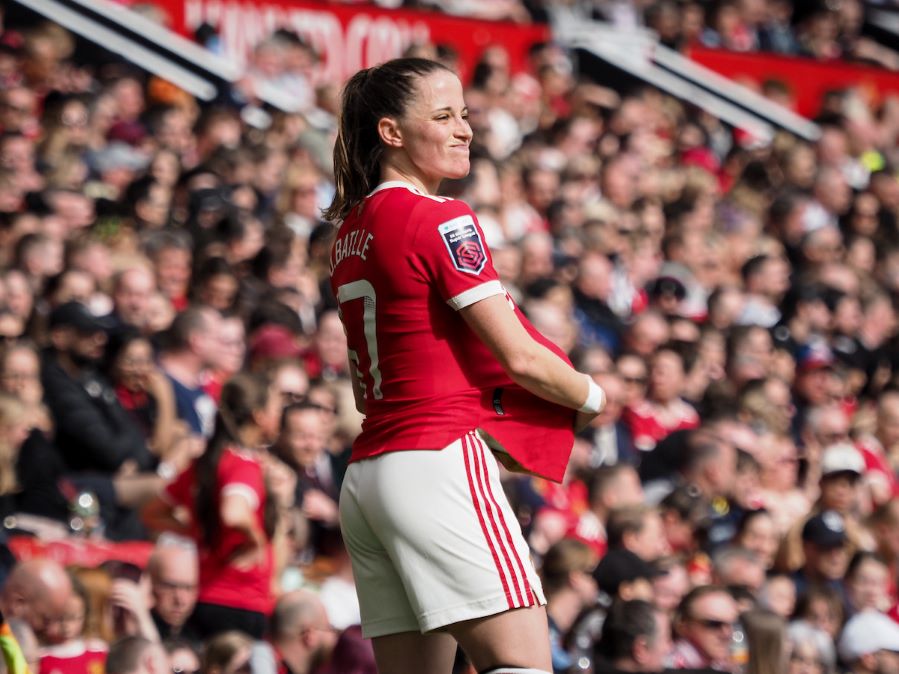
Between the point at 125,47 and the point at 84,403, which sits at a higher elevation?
the point at 125,47

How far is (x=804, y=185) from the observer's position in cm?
1420

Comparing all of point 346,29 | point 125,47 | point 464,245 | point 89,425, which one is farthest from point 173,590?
point 346,29

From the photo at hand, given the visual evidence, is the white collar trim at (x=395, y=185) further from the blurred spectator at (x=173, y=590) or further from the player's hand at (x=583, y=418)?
the blurred spectator at (x=173, y=590)

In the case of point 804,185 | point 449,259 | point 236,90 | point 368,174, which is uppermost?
point 236,90

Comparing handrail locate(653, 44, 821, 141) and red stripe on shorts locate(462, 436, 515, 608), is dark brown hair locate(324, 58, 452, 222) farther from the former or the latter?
handrail locate(653, 44, 821, 141)

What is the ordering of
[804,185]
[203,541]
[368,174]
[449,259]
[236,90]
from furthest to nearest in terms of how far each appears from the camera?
1. [804,185]
2. [236,90]
3. [203,541]
4. [368,174]
5. [449,259]

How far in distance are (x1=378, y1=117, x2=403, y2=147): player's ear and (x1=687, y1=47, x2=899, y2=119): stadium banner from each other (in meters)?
13.2

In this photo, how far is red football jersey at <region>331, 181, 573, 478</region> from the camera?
11.8 ft

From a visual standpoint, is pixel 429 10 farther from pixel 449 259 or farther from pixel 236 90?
pixel 449 259

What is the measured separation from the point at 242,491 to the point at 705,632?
1862mm

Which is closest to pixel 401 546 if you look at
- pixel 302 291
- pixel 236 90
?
pixel 302 291

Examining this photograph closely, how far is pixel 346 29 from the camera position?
46.4 feet

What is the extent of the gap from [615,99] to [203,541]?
353 inches

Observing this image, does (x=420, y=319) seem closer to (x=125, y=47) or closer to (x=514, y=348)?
(x=514, y=348)
